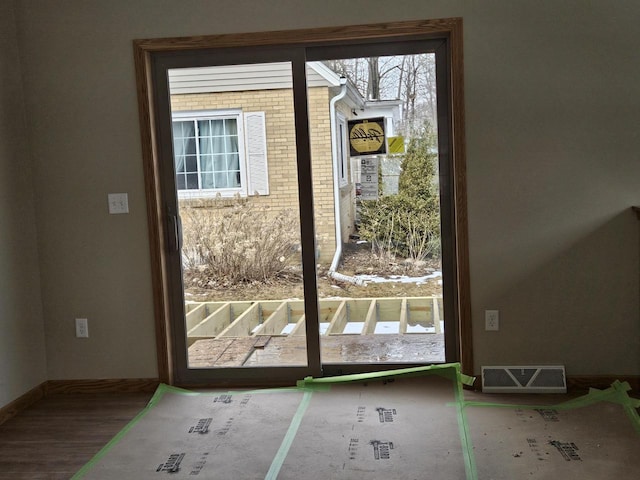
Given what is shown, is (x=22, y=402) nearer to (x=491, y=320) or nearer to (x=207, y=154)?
(x=207, y=154)

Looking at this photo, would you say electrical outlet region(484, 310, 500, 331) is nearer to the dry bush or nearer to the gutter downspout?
the gutter downspout

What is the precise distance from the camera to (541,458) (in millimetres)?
2883

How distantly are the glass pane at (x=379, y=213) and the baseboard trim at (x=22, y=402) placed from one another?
1.69 m

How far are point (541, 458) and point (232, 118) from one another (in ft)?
7.81

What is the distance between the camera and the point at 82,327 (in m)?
4.07

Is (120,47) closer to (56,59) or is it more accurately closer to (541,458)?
(56,59)

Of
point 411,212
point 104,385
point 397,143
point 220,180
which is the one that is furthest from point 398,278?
point 104,385

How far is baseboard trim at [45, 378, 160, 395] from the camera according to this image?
405cm

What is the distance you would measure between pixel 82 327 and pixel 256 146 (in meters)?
1.51

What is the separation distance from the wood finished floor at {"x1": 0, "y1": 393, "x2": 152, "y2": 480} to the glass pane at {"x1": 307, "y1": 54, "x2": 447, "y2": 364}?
1241 millimetres

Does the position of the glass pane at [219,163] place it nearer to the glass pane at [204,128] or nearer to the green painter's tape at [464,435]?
the glass pane at [204,128]

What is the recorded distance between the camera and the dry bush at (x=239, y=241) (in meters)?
3.97

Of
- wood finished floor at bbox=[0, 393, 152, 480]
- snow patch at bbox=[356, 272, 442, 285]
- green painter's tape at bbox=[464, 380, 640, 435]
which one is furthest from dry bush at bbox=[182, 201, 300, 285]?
green painter's tape at bbox=[464, 380, 640, 435]

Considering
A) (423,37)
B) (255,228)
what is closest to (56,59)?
(255,228)
